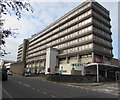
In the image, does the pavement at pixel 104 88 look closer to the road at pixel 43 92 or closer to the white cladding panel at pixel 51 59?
the road at pixel 43 92

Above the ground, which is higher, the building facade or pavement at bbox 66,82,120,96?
the building facade

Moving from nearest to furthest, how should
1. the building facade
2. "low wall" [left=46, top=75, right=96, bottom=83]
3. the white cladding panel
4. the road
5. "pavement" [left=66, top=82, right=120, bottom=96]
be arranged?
Result: the road < "pavement" [left=66, top=82, right=120, bottom=96] < "low wall" [left=46, top=75, right=96, bottom=83] < the building facade < the white cladding panel

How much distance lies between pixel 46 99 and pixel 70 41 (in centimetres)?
4833

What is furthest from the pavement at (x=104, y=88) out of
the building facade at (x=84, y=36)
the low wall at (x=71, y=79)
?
the building facade at (x=84, y=36)

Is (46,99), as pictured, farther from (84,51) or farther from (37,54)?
(37,54)

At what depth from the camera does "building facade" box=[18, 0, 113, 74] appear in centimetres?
4766

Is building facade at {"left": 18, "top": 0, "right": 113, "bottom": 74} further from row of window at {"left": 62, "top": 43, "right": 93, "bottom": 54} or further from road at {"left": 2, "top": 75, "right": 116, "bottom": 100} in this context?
road at {"left": 2, "top": 75, "right": 116, "bottom": 100}

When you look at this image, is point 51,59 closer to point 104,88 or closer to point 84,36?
point 84,36

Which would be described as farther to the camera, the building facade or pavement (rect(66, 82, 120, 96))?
the building facade

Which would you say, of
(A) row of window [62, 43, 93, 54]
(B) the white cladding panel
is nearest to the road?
(A) row of window [62, 43, 93, 54]

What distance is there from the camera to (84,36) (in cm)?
5019

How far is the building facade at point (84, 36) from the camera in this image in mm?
47662

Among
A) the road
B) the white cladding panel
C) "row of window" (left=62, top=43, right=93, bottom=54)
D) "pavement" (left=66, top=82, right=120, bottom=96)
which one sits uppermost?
"row of window" (left=62, top=43, right=93, bottom=54)

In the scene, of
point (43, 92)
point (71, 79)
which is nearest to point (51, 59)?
point (71, 79)
